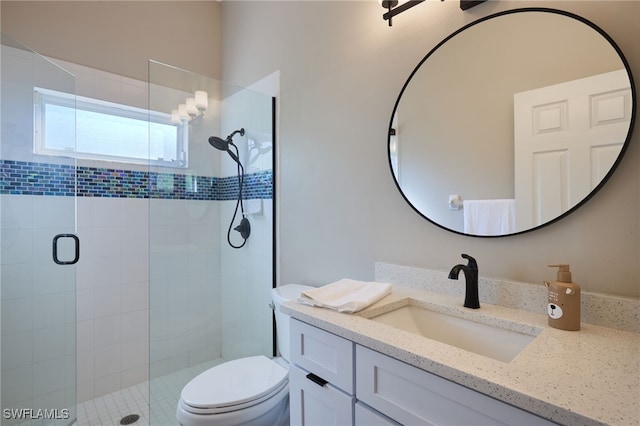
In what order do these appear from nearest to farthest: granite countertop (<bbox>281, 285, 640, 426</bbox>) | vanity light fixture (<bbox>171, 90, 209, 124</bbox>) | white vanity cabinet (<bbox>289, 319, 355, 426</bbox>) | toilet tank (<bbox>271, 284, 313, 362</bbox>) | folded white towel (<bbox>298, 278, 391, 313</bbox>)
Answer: granite countertop (<bbox>281, 285, 640, 426</bbox>), white vanity cabinet (<bbox>289, 319, 355, 426</bbox>), folded white towel (<bbox>298, 278, 391, 313</bbox>), toilet tank (<bbox>271, 284, 313, 362</bbox>), vanity light fixture (<bbox>171, 90, 209, 124</bbox>)

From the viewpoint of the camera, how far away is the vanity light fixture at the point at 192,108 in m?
2.02

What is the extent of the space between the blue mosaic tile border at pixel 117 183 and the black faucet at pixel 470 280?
138 cm

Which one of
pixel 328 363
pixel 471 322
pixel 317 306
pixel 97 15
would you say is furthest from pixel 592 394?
pixel 97 15

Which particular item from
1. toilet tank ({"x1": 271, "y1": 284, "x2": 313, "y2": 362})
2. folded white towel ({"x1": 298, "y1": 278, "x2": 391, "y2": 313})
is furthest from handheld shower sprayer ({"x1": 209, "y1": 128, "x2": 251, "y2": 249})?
folded white towel ({"x1": 298, "y1": 278, "x2": 391, "y2": 313})

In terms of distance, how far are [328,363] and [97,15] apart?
8.80 feet

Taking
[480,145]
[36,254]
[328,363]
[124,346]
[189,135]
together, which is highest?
[189,135]

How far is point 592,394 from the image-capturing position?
22.9 inches

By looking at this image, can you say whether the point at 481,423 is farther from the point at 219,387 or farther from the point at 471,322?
the point at 219,387

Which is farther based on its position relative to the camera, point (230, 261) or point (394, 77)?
point (230, 261)

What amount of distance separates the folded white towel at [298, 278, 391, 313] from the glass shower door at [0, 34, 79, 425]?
154 cm

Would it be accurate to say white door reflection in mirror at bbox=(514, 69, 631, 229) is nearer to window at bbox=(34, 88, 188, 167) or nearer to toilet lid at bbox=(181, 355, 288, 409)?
toilet lid at bbox=(181, 355, 288, 409)

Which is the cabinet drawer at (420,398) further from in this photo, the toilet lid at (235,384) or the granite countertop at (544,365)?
the toilet lid at (235,384)

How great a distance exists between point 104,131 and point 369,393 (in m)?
2.40

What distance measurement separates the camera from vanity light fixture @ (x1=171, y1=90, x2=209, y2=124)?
2.02 m
